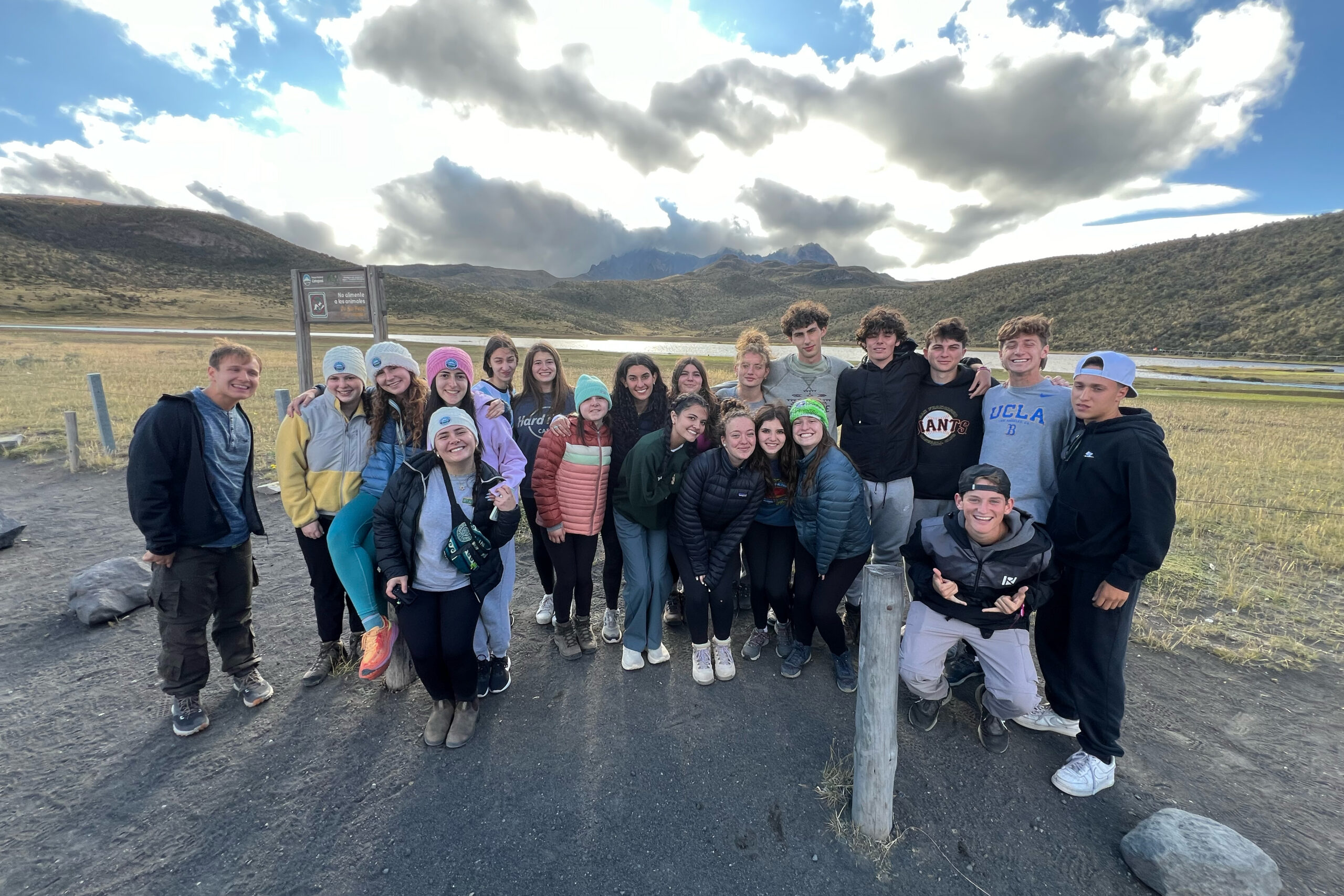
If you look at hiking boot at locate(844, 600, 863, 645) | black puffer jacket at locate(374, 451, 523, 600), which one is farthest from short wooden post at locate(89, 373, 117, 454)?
hiking boot at locate(844, 600, 863, 645)

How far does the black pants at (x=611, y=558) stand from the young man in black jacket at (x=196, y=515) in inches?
98.4

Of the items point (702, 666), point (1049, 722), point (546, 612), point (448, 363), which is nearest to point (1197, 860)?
point (1049, 722)

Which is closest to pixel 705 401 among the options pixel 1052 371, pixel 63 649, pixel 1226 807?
pixel 1226 807

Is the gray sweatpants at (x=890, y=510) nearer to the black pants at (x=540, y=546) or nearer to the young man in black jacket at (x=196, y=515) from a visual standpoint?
the black pants at (x=540, y=546)

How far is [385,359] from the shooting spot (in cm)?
388

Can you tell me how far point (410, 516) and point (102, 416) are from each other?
10995mm

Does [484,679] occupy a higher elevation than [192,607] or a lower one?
lower

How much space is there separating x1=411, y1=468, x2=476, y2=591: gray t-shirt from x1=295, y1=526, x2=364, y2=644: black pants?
86cm

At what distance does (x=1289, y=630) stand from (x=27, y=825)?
9300mm

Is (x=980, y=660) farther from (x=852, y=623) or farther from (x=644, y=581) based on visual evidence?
(x=644, y=581)

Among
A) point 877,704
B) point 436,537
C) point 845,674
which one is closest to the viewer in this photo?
point 877,704

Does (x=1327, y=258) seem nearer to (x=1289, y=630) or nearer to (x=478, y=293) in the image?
(x=1289, y=630)

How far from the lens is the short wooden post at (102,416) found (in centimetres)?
965

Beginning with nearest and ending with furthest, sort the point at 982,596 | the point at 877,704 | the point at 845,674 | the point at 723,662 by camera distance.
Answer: the point at 877,704
the point at 982,596
the point at 845,674
the point at 723,662
